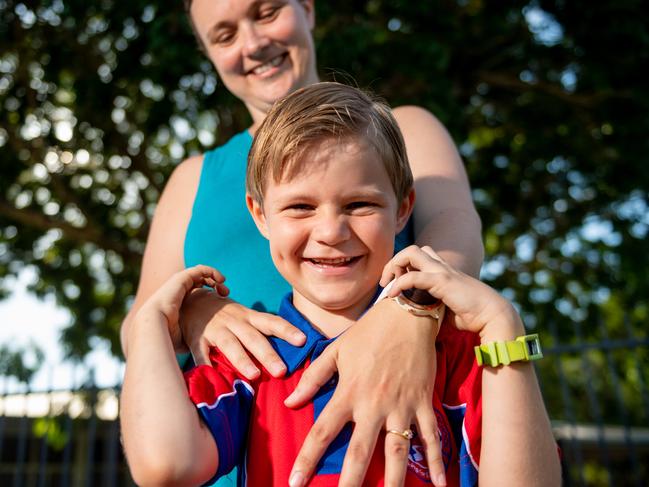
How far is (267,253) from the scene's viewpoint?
1.94m

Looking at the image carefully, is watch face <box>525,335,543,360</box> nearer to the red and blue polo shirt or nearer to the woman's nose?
the red and blue polo shirt

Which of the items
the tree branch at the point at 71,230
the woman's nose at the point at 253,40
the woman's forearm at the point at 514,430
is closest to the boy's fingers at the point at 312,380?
the woman's forearm at the point at 514,430

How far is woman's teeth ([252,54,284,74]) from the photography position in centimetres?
228

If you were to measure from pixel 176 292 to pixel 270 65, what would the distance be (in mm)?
969

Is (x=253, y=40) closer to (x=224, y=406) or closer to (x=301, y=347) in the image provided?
(x=301, y=347)

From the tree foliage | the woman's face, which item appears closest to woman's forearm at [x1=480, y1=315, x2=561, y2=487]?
the woman's face

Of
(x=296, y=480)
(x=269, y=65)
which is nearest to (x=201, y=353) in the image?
(x=296, y=480)

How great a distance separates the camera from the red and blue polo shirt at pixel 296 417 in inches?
56.0

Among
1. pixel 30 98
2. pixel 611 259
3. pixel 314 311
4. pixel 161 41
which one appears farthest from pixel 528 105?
pixel 314 311

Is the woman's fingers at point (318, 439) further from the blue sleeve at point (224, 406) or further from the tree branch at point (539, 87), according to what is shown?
the tree branch at point (539, 87)

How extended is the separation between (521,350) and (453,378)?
0.23 meters

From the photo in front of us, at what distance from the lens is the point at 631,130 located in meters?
5.54

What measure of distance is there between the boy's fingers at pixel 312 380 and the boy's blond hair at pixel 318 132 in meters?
0.42

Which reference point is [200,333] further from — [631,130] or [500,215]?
[500,215]
